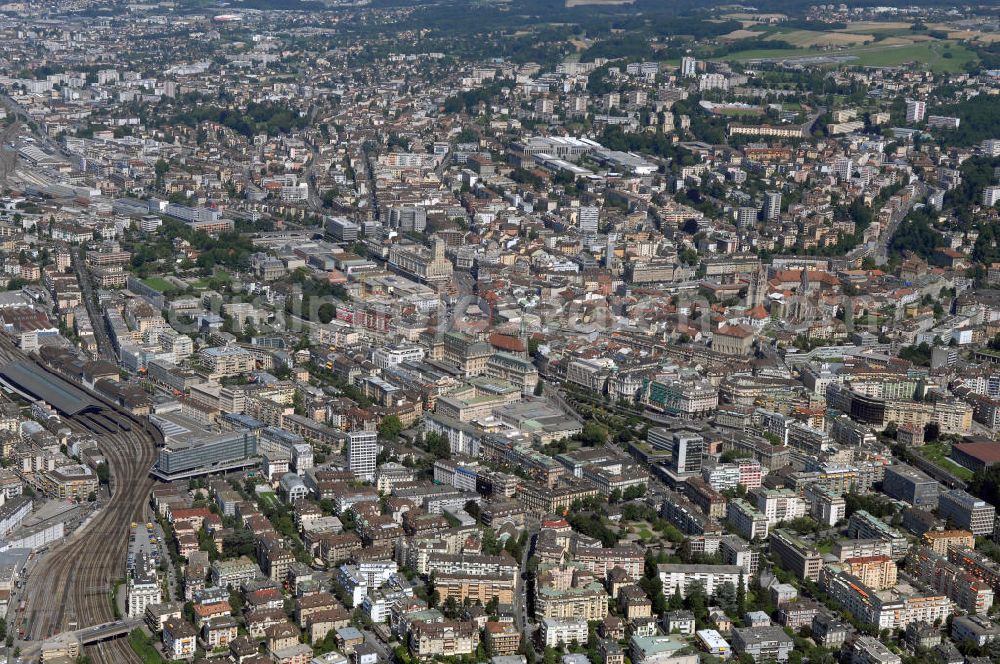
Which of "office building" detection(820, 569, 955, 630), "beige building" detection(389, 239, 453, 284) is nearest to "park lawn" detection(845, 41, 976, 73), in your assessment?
"beige building" detection(389, 239, 453, 284)

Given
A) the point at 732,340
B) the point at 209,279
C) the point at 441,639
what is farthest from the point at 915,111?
the point at 441,639

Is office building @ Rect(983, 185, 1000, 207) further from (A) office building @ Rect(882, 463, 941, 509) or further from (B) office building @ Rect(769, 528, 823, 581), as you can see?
(B) office building @ Rect(769, 528, 823, 581)

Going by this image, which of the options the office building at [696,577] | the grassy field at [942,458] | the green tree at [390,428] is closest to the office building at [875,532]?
the office building at [696,577]

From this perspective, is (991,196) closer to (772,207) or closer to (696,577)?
(772,207)

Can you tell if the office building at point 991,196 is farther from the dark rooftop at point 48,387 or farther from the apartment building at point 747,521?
the dark rooftop at point 48,387

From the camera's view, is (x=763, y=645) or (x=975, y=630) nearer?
(x=763, y=645)

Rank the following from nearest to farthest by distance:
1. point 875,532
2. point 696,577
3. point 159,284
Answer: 1. point 696,577
2. point 875,532
3. point 159,284

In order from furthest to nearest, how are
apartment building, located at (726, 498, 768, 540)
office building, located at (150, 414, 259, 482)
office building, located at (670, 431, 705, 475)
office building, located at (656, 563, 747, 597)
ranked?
office building, located at (670, 431, 705, 475)
office building, located at (150, 414, 259, 482)
apartment building, located at (726, 498, 768, 540)
office building, located at (656, 563, 747, 597)

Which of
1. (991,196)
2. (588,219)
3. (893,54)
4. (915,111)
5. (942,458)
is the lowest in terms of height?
(942,458)
